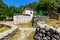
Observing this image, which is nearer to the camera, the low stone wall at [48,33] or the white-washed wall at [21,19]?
the low stone wall at [48,33]

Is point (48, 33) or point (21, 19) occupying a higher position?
point (48, 33)

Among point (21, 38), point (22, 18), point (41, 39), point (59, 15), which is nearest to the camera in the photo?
point (41, 39)

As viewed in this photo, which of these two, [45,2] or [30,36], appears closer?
[30,36]

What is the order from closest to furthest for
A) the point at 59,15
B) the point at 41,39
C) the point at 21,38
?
1. the point at 41,39
2. the point at 21,38
3. the point at 59,15

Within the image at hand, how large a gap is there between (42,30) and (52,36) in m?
1.61

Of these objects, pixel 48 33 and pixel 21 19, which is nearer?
pixel 48 33

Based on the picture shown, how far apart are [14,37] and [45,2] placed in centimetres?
2661

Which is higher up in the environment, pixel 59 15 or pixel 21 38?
pixel 59 15

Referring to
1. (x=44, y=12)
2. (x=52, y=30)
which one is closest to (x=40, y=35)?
(x=52, y=30)

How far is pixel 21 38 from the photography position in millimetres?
12859

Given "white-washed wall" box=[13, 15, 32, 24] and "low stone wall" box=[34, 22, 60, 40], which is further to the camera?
"white-washed wall" box=[13, 15, 32, 24]

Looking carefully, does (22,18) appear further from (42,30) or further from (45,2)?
(45,2)

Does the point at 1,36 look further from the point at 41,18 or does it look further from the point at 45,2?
the point at 45,2

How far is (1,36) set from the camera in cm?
1105
